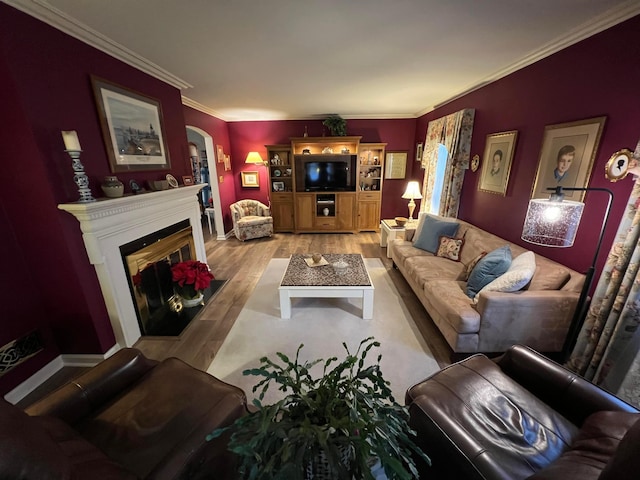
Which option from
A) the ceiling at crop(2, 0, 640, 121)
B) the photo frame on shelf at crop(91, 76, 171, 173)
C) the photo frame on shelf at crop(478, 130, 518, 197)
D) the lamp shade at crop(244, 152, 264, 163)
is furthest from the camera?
the lamp shade at crop(244, 152, 264, 163)

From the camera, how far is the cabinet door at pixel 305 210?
545cm

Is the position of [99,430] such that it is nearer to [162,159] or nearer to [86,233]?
[86,233]

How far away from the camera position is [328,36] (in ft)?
6.42

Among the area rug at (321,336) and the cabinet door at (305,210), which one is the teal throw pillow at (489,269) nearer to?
the area rug at (321,336)

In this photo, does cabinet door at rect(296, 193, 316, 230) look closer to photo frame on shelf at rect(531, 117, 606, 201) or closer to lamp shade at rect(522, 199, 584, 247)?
photo frame on shelf at rect(531, 117, 606, 201)

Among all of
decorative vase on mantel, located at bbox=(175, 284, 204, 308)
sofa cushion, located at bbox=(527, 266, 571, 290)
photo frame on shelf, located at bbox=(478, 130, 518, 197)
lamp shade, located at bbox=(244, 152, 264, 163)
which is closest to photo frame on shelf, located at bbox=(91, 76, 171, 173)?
decorative vase on mantel, located at bbox=(175, 284, 204, 308)

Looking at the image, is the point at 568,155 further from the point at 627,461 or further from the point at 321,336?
the point at 321,336

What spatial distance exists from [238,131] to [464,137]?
438 centimetres

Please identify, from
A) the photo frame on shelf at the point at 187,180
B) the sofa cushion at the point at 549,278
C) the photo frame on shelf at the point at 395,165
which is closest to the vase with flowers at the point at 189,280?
the photo frame on shelf at the point at 187,180

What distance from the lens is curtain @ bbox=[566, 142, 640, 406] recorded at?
4.82 ft

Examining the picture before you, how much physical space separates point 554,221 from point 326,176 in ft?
14.1

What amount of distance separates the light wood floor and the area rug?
0.10 meters

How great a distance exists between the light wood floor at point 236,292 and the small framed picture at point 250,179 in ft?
4.36

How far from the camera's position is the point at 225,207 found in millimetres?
5375
